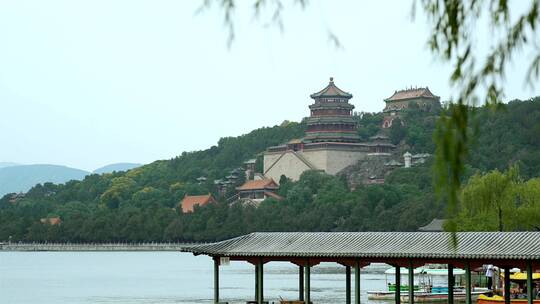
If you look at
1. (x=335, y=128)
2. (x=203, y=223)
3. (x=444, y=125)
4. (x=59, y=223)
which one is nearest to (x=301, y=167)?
(x=335, y=128)

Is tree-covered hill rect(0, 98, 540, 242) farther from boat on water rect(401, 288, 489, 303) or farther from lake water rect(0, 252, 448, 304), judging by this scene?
boat on water rect(401, 288, 489, 303)

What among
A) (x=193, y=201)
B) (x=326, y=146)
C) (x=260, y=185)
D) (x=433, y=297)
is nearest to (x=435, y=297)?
(x=433, y=297)

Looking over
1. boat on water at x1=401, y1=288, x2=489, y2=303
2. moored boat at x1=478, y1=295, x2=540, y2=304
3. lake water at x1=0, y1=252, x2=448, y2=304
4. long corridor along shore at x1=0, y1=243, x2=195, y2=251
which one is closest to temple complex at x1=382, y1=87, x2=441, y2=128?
long corridor along shore at x1=0, y1=243, x2=195, y2=251

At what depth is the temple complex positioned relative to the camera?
151250 millimetres

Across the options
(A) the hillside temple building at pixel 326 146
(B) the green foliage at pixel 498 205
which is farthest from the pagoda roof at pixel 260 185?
(B) the green foliage at pixel 498 205

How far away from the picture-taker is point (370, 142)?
14125cm

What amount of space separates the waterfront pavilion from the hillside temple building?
10164 centimetres

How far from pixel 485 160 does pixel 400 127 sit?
2768cm

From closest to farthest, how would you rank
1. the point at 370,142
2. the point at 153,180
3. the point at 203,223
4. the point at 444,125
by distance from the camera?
the point at 444,125, the point at 203,223, the point at 370,142, the point at 153,180

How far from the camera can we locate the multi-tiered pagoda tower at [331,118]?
135m

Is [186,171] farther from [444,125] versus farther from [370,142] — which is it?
[444,125]

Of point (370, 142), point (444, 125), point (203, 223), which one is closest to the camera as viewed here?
point (444, 125)

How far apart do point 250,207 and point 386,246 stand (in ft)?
316

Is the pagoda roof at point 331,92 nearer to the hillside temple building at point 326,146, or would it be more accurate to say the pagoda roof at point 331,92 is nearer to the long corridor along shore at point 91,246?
the hillside temple building at point 326,146
